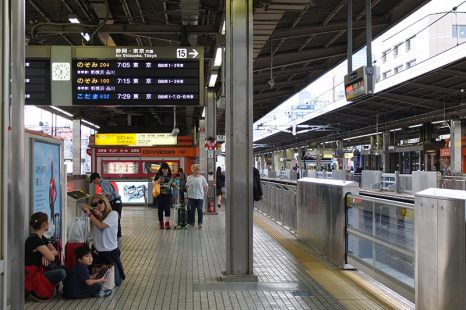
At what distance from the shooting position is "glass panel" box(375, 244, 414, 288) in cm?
562

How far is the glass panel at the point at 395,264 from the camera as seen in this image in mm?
5625

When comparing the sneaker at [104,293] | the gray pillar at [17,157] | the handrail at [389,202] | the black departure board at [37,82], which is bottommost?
the sneaker at [104,293]

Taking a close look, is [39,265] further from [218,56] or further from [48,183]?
[218,56]

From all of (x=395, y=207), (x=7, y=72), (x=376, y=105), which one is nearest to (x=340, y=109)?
(x=376, y=105)

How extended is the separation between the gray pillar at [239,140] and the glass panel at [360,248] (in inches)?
56.8

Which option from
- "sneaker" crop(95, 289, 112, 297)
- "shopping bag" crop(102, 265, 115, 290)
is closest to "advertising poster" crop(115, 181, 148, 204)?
"shopping bag" crop(102, 265, 115, 290)

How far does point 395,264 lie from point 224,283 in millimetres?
2060

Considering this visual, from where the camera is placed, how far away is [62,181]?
24.8 feet

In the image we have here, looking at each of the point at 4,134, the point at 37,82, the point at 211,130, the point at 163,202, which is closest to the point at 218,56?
the point at 163,202

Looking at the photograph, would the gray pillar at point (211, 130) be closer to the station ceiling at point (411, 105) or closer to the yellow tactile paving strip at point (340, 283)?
the station ceiling at point (411, 105)

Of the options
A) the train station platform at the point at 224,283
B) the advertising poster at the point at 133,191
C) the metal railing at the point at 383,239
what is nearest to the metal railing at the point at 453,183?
the train station platform at the point at 224,283

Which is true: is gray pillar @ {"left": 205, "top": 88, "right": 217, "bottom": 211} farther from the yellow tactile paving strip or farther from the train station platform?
the yellow tactile paving strip

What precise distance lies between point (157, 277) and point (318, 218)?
124 inches

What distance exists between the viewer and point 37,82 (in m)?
9.15
